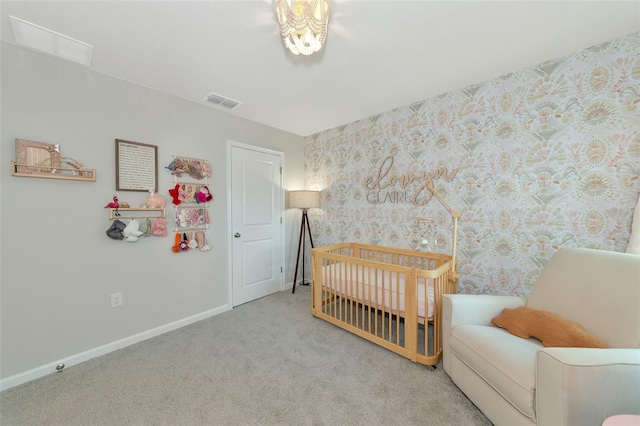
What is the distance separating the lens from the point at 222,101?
2.47 m

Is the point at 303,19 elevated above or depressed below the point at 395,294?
above

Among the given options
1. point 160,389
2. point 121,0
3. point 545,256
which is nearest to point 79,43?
point 121,0

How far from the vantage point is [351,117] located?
115 inches

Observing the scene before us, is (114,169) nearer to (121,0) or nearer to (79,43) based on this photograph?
(79,43)

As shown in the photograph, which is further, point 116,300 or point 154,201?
point 154,201

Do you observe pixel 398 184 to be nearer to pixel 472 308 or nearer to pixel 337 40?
pixel 472 308

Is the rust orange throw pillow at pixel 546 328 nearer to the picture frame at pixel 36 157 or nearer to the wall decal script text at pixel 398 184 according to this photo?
the wall decal script text at pixel 398 184

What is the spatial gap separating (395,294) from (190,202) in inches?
86.3

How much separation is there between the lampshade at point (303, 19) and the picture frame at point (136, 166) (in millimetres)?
1719

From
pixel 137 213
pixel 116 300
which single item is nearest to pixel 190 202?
pixel 137 213

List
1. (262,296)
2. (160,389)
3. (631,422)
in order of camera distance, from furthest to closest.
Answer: (262,296) < (160,389) < (631,422)

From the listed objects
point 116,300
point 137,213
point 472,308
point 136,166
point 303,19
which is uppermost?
point 303,19

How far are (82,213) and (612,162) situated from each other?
3.90 metres

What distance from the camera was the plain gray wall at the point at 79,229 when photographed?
1.61m
